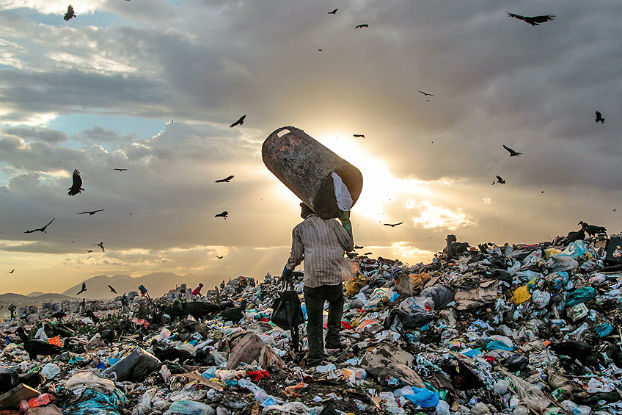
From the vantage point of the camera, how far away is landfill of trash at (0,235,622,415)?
3.57 metres

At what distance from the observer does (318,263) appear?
15.3ft

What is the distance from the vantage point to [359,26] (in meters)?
8.61

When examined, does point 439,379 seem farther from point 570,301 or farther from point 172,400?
point 570,301

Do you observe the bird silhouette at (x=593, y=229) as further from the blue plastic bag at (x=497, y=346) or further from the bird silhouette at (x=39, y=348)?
the bird silhouette at (x=39, y=348)

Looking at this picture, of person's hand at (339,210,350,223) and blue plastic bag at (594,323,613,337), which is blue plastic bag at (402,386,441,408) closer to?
person's hand at (339,210,350,223)

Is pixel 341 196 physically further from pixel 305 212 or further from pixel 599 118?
pixel 599 118

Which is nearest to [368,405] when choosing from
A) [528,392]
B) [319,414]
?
[319,414]

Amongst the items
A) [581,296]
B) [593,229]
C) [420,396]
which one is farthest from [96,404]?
[593,229]

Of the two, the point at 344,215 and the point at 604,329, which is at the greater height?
the point at 344,215

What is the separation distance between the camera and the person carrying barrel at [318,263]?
4.66 m

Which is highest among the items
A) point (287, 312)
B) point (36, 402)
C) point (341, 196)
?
point (341, 196)

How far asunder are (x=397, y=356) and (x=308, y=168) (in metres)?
2.44

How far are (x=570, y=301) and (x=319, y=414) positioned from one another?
4.60 metres

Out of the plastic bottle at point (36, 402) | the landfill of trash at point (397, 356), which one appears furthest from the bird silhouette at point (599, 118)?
the plastic bottle at point (36, 402)
